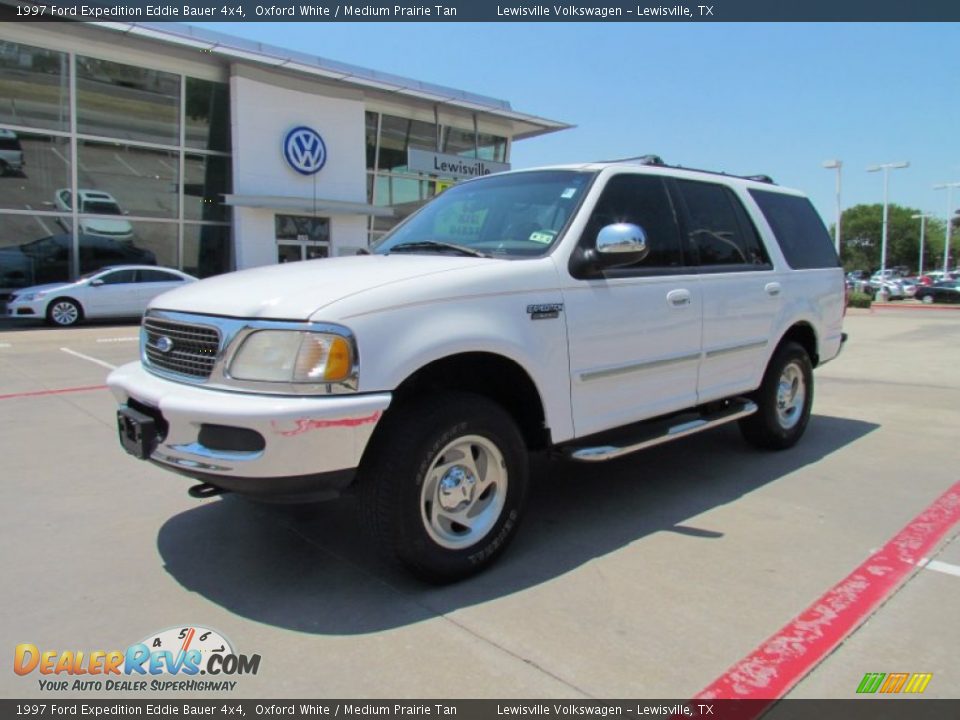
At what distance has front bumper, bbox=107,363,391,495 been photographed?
262 centimetres

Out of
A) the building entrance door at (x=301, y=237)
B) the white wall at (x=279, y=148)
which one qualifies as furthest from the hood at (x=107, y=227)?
the building entrance door at (x=301, y=237)

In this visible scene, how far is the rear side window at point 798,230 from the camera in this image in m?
5.22

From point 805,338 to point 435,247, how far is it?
136 inches

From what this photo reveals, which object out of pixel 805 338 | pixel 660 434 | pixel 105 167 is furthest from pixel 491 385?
pixel 105 167

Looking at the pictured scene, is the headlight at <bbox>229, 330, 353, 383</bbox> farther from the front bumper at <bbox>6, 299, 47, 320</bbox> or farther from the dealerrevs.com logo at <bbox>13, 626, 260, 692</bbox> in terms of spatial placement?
the front bumper at <bbox>6, 299, 47, 320</bbox>

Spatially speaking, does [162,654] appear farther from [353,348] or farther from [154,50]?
[154,50]

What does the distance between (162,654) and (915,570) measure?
11.1 feet

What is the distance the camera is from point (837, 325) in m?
5.86

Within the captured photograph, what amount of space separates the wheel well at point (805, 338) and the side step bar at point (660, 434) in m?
0.79

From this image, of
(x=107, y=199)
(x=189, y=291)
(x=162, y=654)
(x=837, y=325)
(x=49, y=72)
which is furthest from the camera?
(x=107, y=199)

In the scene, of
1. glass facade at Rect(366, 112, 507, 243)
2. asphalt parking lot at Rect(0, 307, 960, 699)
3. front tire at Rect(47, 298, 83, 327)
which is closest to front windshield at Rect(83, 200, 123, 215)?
front tire at Rect(47, 298, 83, 327)

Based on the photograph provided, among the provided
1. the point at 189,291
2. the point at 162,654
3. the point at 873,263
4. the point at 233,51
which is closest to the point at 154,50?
the point at 233,51

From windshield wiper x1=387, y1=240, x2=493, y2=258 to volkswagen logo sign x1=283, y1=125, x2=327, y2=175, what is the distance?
62.3 ft

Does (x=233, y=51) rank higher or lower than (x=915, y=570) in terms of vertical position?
higher
